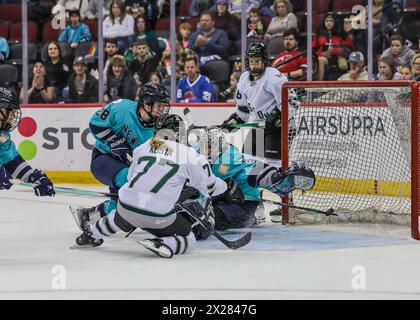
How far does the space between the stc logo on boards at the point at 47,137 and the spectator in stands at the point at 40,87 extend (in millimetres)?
268

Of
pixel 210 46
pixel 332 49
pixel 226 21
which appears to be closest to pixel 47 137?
pixel 210 46

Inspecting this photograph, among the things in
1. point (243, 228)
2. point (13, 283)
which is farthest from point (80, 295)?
point (243, 228)

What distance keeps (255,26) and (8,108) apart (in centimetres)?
437

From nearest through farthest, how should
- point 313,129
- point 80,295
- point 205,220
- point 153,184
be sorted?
point 80,295
point 153,184
point 205,220
point 313,129

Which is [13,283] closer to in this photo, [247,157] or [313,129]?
[247,157]

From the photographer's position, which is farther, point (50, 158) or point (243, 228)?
point (50, 158)

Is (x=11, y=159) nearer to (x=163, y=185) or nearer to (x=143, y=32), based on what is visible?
(x=163, y=185)

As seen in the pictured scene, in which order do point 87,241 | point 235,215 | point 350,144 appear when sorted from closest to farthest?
point 87,241
point 235,215
point 350,144

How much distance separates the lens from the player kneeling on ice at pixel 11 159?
6.37m

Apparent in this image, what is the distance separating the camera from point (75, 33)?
11273 mm

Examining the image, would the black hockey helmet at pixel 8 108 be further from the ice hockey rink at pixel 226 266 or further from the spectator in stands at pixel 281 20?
the spectator in stands at pixel 281 20

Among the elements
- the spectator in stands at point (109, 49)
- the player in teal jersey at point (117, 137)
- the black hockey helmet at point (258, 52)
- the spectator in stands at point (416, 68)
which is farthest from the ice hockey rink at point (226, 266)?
the spectator in stands at point (109, 49)

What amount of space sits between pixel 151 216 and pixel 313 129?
7.38 feet

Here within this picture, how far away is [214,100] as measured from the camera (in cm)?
1048
